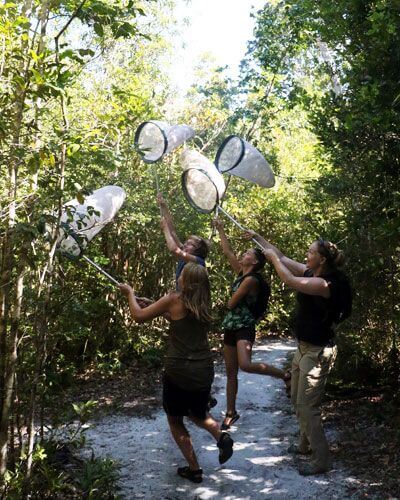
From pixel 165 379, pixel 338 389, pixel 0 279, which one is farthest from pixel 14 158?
pixel 338 389

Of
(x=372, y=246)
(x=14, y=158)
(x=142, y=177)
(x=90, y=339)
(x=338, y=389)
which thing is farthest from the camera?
(x=142, y=177)

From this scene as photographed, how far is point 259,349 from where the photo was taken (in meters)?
9.08

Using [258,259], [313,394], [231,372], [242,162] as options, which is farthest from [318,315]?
[242,162]

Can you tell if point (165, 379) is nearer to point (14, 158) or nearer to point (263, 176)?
point (14, 158)

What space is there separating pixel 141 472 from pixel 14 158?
2487 mm

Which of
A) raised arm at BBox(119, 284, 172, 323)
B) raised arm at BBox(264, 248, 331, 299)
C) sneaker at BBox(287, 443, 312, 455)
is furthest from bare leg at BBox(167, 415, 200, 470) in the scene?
raised arm at BBox(264, 248, 331, 299)

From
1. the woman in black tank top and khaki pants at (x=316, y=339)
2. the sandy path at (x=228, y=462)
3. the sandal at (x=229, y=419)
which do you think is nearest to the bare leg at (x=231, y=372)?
the sandal at (x=229, y=419)

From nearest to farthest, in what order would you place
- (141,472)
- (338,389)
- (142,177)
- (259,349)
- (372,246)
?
(141,472) < (372,246) < (338,389) < (142,177) < (259,349)

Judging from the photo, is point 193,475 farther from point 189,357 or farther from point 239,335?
point 239,335

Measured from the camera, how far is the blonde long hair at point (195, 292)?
381 centimetres

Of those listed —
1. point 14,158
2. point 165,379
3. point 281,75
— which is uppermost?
point 281,75

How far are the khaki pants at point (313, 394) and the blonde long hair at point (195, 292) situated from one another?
89 cm

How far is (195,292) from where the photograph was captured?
3824mm

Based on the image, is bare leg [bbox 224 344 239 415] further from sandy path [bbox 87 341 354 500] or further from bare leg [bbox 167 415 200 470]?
bare leg [bbox 167 415 200 470]
